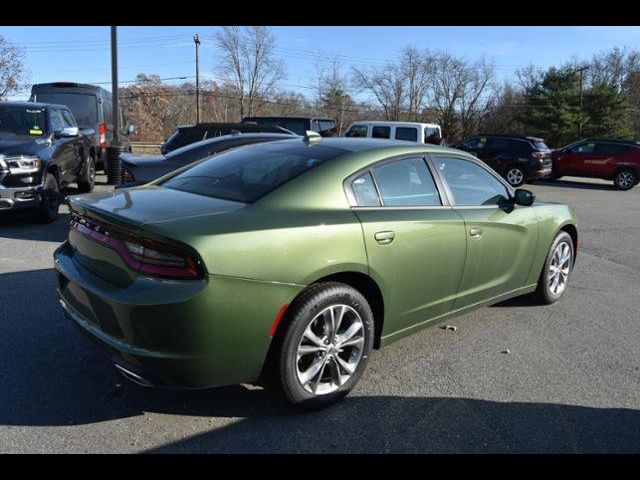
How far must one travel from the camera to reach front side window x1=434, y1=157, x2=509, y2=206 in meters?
3.93

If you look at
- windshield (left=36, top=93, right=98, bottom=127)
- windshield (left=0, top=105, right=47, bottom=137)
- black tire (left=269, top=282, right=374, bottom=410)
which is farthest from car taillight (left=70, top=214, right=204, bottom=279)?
windshield (left=36, top=93, right=98, bottom=127)

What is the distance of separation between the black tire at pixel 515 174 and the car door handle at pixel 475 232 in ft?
49.3

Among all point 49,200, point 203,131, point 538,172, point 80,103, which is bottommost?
point 49,200

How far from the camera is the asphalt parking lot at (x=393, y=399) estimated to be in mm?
2723

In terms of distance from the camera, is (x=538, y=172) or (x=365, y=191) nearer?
(x=365, y=191)

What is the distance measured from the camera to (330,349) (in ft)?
9.91

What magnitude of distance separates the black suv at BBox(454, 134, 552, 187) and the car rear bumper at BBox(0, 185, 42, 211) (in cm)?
1418

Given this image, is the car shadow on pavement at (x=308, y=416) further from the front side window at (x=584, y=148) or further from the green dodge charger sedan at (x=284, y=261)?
the front side window at (x=584, y=148)

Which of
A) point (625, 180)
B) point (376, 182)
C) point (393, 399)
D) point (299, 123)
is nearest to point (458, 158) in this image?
point (376, 182)

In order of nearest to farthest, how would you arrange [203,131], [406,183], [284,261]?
[284,261]
[406,183]
[203,131]

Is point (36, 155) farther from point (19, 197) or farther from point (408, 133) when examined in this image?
point (408, 133)

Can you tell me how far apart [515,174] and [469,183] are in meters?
15.1

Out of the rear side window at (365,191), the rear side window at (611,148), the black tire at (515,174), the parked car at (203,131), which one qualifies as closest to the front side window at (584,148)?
the rear side window at (611,148)

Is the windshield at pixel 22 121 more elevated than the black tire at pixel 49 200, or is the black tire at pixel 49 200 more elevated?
the windshield at pixel 22 121
